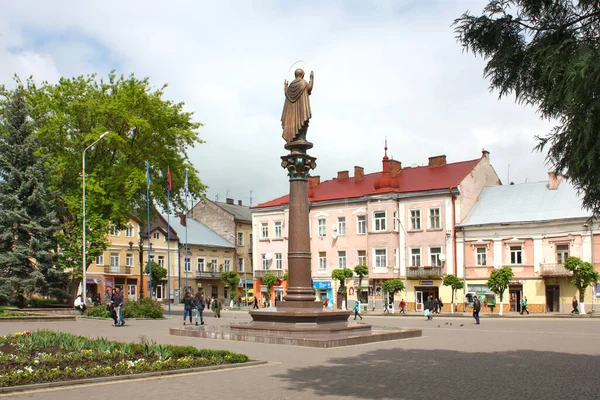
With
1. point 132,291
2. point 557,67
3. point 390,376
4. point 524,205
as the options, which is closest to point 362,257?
point 524,205

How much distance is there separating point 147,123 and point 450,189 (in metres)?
25.4

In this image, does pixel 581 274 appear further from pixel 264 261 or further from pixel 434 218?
pixel 264 261

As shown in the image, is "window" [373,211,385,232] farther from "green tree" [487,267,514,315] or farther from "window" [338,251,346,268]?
"green tree" [487,267,514,315]

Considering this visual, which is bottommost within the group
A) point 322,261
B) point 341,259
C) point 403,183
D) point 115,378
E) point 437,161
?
point 115,378

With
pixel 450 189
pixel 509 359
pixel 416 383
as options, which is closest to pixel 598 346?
pixel 509 359

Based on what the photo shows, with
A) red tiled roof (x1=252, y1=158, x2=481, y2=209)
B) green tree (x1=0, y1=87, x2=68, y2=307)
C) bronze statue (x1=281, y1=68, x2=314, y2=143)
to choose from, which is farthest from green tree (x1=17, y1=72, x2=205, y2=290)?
red tiled roof (x1=252, y1=158, x2=481, y2=209)

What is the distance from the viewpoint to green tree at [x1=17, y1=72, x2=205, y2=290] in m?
38.8

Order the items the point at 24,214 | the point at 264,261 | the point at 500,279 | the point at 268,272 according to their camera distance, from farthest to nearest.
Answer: the point at 264,261
the point at 268,272
the point at 500,279
the point at 24,214

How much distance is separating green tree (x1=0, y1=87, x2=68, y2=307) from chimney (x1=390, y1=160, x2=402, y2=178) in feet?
99.4

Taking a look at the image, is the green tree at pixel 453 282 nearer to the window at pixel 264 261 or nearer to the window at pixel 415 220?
the window at pixel 415 220

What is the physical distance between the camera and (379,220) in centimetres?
5694

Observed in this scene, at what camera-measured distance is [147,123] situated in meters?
38.7

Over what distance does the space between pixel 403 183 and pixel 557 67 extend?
2003 inches

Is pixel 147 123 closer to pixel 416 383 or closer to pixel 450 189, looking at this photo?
pixel 450 189
